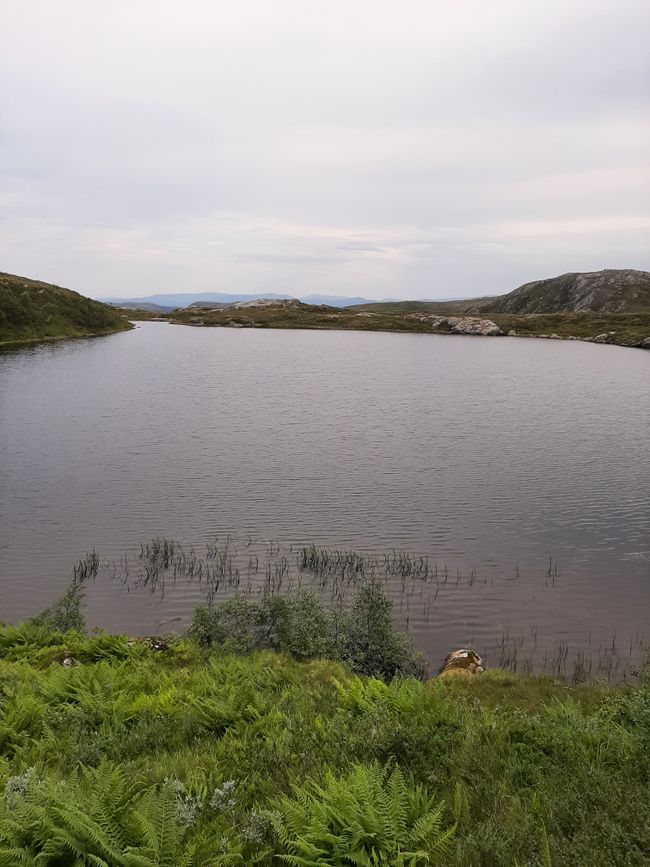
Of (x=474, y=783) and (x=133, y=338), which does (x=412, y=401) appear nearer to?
(x=474, y=783)

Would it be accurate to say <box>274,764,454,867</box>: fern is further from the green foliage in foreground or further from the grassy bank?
the grassy bank

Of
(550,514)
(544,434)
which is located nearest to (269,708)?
(550,514)

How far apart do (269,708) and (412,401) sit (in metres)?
49.6

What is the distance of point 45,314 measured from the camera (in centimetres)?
11788

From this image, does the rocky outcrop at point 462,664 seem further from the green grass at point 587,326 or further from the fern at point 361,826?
the green grass at point 587,326

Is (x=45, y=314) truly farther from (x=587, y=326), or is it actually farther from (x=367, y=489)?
(x=587, y=326)

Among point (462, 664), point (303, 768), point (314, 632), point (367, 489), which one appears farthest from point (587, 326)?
point (303, 768)

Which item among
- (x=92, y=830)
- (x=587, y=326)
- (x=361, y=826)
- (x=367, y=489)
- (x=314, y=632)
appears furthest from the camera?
(x=587, y=326)

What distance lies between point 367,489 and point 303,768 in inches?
947

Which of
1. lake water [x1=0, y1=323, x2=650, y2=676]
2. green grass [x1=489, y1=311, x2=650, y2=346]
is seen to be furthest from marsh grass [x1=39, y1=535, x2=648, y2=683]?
green grass [x1=489, y1=311, x2=650, y2=346]

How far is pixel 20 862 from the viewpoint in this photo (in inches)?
230

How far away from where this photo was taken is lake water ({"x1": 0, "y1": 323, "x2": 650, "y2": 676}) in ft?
68.2

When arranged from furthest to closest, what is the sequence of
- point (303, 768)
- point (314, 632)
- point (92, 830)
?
point (314, 632)
point (303, 768)
point (92, 830)

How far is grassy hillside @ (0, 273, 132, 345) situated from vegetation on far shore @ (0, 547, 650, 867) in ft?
341
